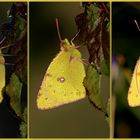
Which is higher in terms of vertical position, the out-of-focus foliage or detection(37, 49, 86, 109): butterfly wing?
the out-of-focus foliage

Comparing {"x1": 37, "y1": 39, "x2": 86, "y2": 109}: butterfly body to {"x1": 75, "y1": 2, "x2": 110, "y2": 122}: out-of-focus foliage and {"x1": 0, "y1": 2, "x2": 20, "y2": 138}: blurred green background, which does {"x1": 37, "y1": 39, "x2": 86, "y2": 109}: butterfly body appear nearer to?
{"x1": 75, "y1": 2, "x2": 110, "y2": 122}: out-of-focus foliage

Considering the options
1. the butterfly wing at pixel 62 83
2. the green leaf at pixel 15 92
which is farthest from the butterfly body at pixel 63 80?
the green leaf at pixel 15 92

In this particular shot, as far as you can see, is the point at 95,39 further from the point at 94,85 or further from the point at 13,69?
the point at 13,69

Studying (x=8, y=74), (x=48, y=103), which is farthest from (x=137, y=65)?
(x=8, y=74)

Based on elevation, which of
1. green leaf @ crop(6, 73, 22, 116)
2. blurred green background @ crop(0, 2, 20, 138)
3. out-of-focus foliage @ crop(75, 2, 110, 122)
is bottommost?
blurred green background @ crop(0, 2, 20, 138)

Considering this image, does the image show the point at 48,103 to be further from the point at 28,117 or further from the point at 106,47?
the point at 106,47

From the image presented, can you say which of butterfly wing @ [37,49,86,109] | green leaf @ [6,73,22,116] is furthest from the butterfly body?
green leaf @ [6,73,22,116]

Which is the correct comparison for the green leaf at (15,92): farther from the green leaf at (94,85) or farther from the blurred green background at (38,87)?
the green leaf at (94,85)

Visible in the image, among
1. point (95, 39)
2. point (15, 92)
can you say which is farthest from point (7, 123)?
point (95, 39)
